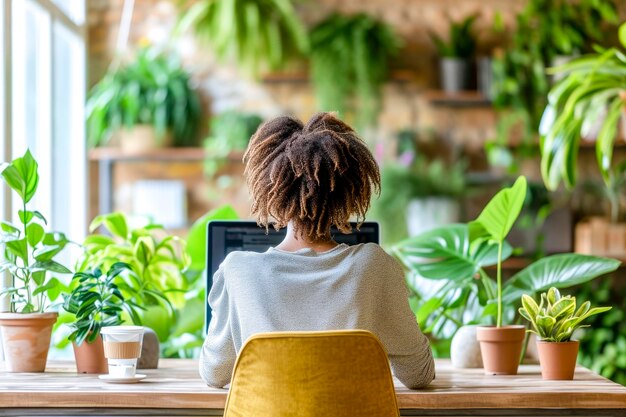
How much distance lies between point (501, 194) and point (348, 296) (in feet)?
1.87

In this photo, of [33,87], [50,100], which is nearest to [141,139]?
[50,100]

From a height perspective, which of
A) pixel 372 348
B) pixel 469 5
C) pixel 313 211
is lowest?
pixel 372 348

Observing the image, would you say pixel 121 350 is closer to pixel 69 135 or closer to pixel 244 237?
pixel 244 237

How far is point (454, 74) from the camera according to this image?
203 inches

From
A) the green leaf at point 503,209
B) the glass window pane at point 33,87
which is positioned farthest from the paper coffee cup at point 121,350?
the glass window pane at point 33,87

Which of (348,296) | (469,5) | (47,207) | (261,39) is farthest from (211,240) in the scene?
(469,5)

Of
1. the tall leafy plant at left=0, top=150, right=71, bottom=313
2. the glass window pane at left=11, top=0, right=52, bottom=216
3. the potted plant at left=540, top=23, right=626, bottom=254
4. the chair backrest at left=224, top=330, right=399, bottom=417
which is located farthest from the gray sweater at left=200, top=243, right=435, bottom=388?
the glass window pane at left=11, top=0, right=52, bottom=216

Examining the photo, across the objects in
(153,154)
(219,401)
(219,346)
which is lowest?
(219,401)

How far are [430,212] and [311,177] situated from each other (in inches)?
127

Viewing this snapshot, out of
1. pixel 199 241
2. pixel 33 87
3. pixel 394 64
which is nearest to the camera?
pixel 199 241

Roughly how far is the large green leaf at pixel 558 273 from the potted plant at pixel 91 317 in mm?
1002

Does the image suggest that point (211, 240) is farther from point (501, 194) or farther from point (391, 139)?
point (391, 139)

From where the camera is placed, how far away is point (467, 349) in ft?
7.97

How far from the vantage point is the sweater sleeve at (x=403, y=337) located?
1941 mm
